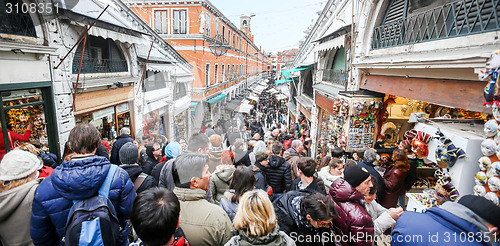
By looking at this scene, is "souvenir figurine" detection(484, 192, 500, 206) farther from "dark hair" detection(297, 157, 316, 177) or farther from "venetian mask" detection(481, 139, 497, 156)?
"dark hair" detection(297, 157, 316, 177)

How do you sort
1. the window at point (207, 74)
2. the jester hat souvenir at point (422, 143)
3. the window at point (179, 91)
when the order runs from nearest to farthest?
the jester hat souvenir at point (422, 143), the window at point (179, 91), the window at point (207, 74)

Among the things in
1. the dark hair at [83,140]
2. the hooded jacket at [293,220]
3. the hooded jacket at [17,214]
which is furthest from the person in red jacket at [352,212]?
the hooded jacket at [17,214]

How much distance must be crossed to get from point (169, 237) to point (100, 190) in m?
0.79

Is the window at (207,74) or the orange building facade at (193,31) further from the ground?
the orange building facade at (193,31)

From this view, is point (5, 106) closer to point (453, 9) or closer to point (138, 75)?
point (138, 75)

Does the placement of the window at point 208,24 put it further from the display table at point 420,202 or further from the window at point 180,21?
the display table at point 420,202

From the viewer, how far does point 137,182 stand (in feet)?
9.52

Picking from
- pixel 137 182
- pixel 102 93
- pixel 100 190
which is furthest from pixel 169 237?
pixel 102 93

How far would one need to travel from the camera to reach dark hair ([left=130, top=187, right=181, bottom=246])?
154 cm

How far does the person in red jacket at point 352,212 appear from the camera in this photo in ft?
7.57

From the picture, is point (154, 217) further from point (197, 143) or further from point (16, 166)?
point (197, 143)

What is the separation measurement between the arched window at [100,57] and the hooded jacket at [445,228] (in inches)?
283

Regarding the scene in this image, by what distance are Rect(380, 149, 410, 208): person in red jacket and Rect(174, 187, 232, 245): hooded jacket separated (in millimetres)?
3231

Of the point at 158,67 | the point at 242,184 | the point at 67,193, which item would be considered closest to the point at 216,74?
the point at 158,67
